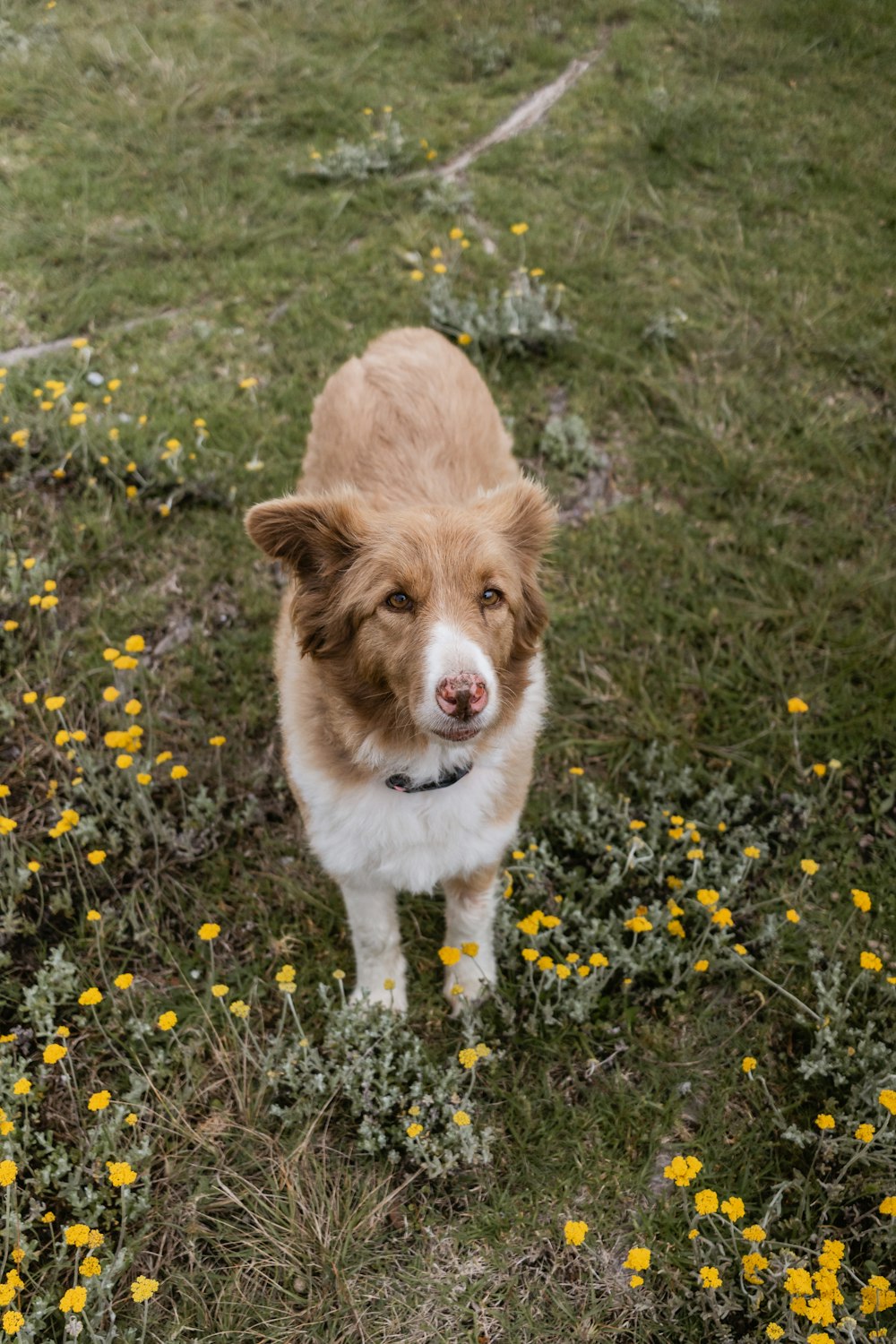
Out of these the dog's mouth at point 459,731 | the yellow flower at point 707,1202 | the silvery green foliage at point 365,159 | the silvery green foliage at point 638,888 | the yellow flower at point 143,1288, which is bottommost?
the silvery green foliage at point 638,888

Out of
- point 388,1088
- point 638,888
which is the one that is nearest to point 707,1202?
point 388,1088

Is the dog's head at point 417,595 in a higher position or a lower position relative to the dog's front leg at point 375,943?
higher

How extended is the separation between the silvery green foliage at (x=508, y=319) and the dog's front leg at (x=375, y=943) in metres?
3.60

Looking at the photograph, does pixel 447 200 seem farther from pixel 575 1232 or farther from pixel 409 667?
pixel 575 1232

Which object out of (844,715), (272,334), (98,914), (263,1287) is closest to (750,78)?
→ (272,334)

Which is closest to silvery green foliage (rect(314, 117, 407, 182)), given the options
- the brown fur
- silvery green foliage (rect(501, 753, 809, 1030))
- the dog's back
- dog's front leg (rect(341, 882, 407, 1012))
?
the dog's back

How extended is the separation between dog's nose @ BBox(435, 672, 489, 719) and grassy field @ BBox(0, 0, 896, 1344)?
1.29 m

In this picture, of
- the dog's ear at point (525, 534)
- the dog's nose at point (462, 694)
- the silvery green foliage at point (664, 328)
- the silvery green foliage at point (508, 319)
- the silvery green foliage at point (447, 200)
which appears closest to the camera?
the dog's nose at point (462, 694)

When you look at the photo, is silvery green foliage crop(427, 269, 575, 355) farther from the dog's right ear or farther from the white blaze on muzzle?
the white blaze on muzzle

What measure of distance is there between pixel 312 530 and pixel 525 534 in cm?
70

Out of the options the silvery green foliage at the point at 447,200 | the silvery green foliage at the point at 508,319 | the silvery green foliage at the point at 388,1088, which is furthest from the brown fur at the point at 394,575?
the silvery green foliage at the point at 447,200

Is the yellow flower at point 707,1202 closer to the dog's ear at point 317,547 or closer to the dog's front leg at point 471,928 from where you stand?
the dog's front leg at point 471,928

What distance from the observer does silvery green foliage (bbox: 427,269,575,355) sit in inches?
209

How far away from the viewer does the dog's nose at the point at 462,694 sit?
2.25 meters
